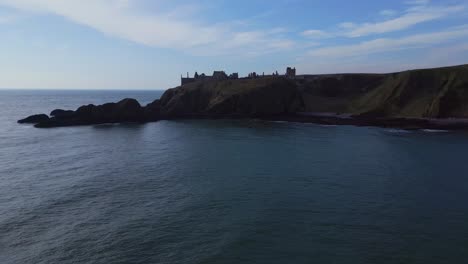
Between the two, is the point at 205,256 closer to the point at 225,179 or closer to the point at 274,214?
the point at 274,214

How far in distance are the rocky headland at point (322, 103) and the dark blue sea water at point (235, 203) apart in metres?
26.9

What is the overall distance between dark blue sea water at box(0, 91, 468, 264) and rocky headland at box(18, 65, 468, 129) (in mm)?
26939

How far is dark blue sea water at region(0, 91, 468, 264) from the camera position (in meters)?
20.8

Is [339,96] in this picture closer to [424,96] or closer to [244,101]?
[424,96]

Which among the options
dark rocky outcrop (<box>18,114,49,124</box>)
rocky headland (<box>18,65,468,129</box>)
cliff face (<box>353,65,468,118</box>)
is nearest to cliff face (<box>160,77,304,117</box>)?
rocky headland (<box>18,65,468,129</box>)

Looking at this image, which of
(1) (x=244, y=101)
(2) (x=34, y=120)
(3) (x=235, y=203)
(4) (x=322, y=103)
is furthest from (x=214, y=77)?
(3) (x=235, y=203)

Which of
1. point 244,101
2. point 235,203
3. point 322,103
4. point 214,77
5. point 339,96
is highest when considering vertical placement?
point 214,77

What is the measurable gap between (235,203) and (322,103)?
275 feet

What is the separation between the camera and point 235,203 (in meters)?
28.5

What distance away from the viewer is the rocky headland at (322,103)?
78.5 meters

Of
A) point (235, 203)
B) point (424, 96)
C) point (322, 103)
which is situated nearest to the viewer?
point (235, 203)

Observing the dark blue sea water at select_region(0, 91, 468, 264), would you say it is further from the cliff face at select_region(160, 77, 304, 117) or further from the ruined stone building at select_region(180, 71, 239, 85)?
the ruined stone building at select_region(180, 71, 239, 85)

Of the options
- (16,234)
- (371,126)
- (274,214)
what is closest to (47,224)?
(16,234)

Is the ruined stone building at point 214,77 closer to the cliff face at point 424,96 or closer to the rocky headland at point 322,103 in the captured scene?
the rocky headland at point 322,103
